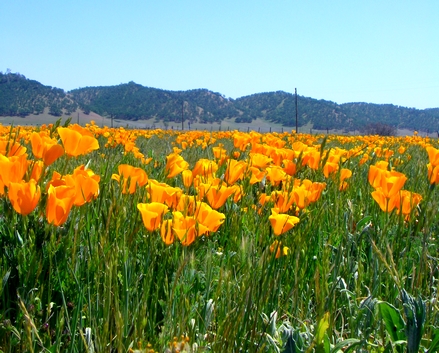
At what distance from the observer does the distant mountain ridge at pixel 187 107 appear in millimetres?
90625

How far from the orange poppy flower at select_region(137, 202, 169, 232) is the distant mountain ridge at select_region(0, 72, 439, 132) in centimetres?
8843

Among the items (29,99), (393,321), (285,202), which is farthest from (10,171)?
(29,99)

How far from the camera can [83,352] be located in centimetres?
105

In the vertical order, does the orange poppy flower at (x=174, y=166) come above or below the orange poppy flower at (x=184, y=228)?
above

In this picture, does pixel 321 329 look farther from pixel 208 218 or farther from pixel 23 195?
pixel 23 195

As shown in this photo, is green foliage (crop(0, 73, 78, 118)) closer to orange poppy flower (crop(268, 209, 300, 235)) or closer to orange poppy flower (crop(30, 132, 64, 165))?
orange poppy flower (crop(30, 132, 64, 165))

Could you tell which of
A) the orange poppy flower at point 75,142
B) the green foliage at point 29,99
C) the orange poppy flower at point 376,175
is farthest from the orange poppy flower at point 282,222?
the green foliage at point 29,99

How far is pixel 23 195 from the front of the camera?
→ 3.76 ft

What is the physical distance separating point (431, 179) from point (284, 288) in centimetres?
96

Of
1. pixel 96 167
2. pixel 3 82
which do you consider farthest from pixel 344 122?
pixel 96 167

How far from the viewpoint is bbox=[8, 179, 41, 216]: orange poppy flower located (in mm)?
1140

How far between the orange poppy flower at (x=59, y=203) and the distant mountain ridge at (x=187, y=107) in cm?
8841

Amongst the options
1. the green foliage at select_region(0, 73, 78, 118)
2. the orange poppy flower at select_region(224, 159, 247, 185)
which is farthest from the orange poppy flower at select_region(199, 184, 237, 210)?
the green foliage at select_region(0, 73, 78, 118)

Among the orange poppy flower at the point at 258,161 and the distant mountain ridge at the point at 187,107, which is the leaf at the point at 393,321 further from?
the distant mountain ridge at the point at 187,107
